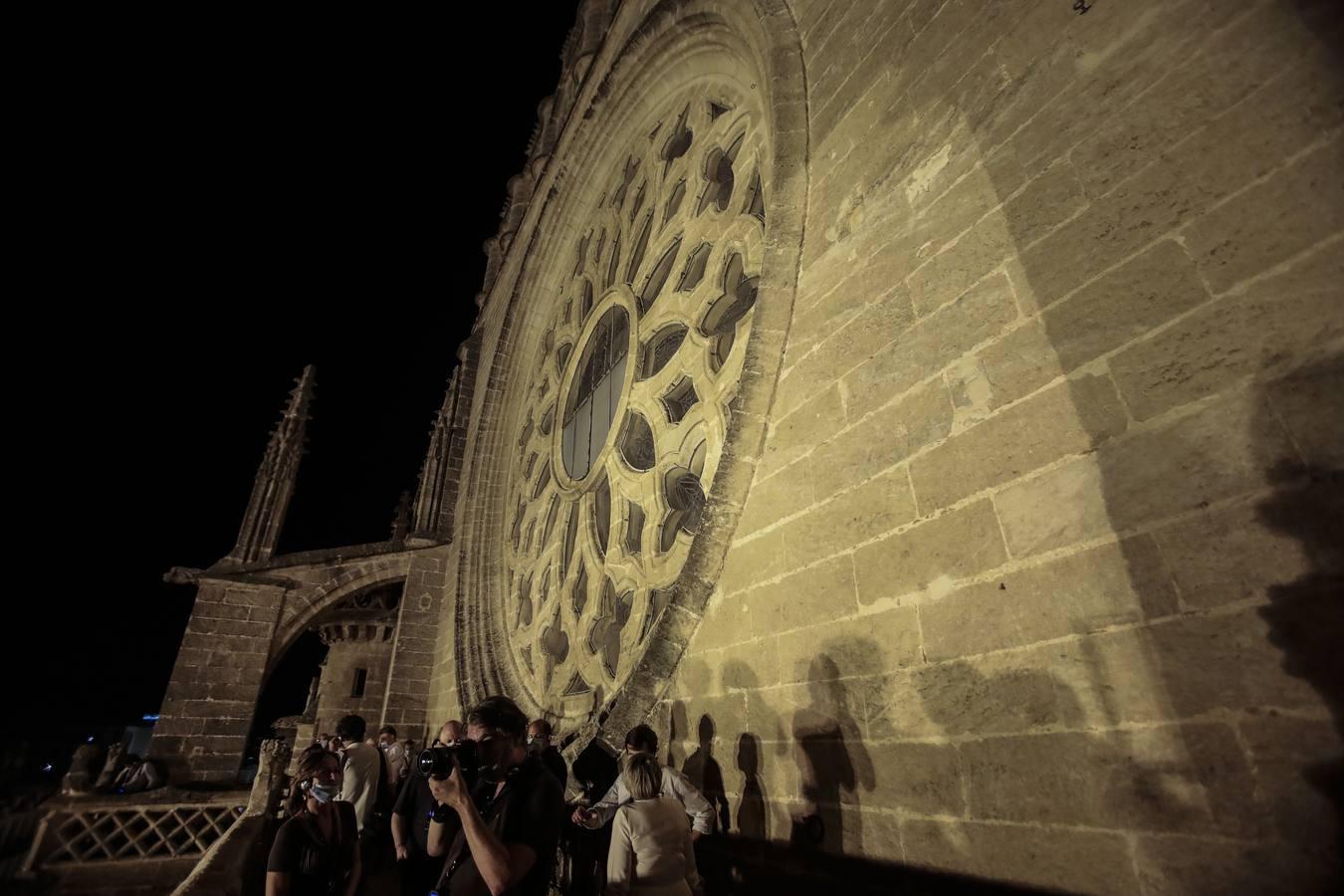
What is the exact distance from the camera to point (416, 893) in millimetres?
2350

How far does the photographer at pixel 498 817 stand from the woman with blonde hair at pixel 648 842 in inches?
15.9

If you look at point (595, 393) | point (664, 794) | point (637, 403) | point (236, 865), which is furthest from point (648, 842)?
point (595, 393)

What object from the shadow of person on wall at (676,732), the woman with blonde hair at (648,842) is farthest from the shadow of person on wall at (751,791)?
the shadow of person on wall at (676,732)

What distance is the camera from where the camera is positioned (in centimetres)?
162

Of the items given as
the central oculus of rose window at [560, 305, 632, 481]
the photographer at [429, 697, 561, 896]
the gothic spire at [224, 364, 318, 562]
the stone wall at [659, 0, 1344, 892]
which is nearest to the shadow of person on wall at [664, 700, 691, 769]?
the stone wall at [659, 0, 1344, 892]

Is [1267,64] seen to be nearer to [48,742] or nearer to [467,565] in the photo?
[467,565]

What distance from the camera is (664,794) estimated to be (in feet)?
7.49

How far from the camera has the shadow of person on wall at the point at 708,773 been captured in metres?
2.36

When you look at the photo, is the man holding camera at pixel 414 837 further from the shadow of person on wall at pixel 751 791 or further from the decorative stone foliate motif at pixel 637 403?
the decorative stone foliate motif at pixel 637 403

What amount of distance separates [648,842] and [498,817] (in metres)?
0.59

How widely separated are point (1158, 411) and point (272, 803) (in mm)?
5872

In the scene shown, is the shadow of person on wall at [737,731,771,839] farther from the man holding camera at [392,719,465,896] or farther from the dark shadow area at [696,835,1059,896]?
the man holding camera at [392,719,465,896]

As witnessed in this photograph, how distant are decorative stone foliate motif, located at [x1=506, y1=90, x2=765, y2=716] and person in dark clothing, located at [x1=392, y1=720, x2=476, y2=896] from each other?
5.82ft

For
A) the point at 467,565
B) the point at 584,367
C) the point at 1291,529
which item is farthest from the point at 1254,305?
the point at 467,565
